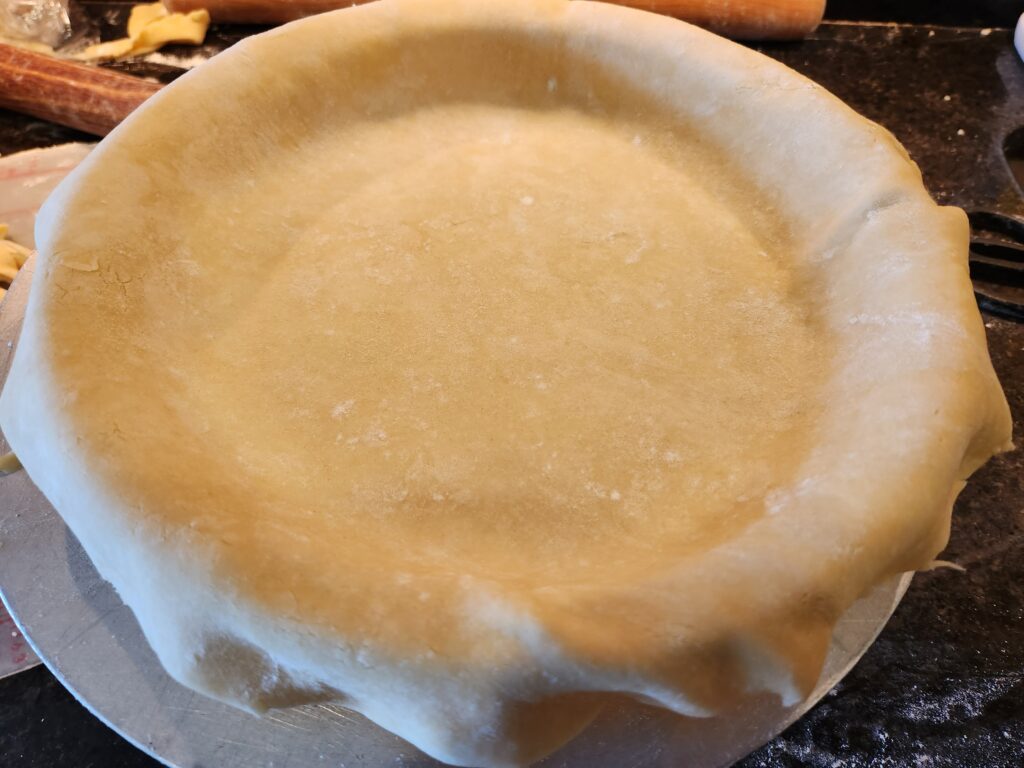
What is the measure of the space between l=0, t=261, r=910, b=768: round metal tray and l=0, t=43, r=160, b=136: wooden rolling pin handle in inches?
39.2

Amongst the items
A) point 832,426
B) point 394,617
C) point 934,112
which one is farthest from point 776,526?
point 934,112

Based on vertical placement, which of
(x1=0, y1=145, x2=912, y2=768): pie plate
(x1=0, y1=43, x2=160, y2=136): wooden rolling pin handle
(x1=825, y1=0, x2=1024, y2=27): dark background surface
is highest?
(x1=825, y1=0, x2=1024, y2=27): dark background surface

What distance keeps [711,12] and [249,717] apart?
62.9 inches

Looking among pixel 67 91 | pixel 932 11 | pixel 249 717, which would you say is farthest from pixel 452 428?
pixel 932 11

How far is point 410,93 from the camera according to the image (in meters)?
1.07

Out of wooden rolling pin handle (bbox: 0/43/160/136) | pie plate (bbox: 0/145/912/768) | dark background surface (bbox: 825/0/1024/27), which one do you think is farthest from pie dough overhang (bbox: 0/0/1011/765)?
dark background surface (bbox: 825/0/1024/27)

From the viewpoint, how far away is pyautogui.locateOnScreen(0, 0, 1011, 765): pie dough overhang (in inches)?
22.0

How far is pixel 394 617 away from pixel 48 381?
39 centimetres

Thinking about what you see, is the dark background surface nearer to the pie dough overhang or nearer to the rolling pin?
the rolling pin

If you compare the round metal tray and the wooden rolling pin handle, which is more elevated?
the wooden rolling pin handle

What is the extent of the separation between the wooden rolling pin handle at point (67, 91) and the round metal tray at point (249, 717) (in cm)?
100

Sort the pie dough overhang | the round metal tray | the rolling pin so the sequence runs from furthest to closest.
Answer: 1. the rolling pin
2. the round metal tray
3. the pie dough overhang

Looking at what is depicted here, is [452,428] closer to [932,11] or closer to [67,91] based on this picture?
[67,91]

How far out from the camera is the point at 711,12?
5.37 feet
